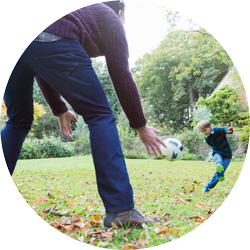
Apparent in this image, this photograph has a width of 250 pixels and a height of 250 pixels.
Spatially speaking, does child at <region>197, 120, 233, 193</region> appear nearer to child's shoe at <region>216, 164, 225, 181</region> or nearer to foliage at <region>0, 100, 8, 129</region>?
child's shoe at <region>216, 164, 225, 181</region>

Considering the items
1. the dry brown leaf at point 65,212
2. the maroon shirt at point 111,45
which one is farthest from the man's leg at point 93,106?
the dry brown leaf at point 65,212

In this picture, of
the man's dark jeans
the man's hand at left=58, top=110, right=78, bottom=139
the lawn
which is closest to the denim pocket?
the man's dark jeans

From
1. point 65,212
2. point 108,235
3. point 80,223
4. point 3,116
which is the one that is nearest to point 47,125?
point 3,116

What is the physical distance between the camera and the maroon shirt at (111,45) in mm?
1285

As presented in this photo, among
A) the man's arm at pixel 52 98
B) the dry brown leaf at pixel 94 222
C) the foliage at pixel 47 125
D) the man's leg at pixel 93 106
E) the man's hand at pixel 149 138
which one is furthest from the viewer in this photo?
the foliage at pixel 47 125

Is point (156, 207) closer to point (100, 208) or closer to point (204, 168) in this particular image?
point (100, 208)

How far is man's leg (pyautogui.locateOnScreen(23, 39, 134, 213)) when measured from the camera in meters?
1.09

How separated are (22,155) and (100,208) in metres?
0.79

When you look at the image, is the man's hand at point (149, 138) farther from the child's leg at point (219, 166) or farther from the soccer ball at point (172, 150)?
the child's leg at point (219, 166)

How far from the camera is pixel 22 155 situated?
1751 millimetres

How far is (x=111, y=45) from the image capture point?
4.42 ft

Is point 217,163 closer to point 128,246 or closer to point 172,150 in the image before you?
point 172,150

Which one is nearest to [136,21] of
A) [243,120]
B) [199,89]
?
[199,89]

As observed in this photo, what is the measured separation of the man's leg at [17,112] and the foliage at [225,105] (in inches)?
50.1
